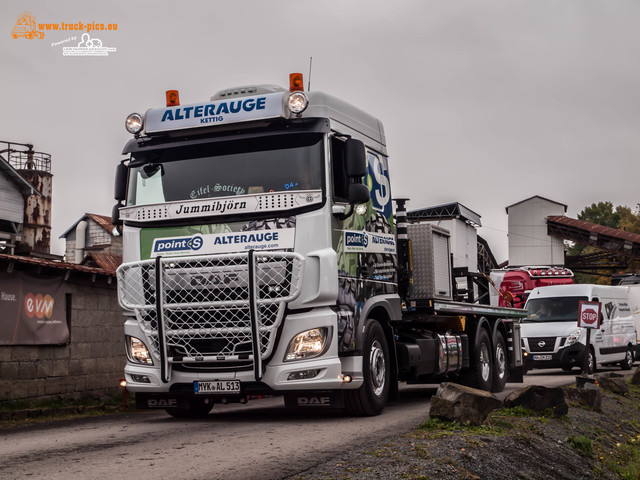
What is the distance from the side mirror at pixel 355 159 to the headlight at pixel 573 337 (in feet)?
47.5

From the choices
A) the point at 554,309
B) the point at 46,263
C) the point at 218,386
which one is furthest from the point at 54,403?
the point at 554,309

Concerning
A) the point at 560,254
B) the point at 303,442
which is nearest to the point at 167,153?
the point at 303,442

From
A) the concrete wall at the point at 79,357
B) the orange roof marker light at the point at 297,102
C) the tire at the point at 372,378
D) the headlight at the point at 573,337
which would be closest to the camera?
the orange roof marker light at the point at 297,102

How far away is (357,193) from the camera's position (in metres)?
10.4

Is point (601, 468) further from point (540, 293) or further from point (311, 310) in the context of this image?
point (540, 293)

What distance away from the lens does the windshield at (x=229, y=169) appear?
1039 cm

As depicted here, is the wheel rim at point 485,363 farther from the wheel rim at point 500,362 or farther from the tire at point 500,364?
the wheel rim at point 500,362

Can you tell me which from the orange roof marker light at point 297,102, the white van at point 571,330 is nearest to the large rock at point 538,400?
A: the orange roof marker light at point 297,102

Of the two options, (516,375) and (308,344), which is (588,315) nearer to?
(516,375)

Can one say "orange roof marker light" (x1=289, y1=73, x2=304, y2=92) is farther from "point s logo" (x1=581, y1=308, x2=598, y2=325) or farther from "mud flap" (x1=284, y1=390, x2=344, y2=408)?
"point s logo" (x1=581, y1=308, x2=598, y2=325)

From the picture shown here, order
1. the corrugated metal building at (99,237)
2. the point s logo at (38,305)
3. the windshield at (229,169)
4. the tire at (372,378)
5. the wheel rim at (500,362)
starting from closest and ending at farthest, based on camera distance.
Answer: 1. the windshield at (229,169)
2. the tire at (372,378)
3. the point s logo at (38,305)
4. the wheel rim at (500,362)
5. the corrugated metal building at (99,237)

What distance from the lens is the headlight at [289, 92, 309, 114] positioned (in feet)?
34.4

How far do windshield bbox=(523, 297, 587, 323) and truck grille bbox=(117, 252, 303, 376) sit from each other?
15.6 m

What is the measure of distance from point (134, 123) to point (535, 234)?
50.5 meters
